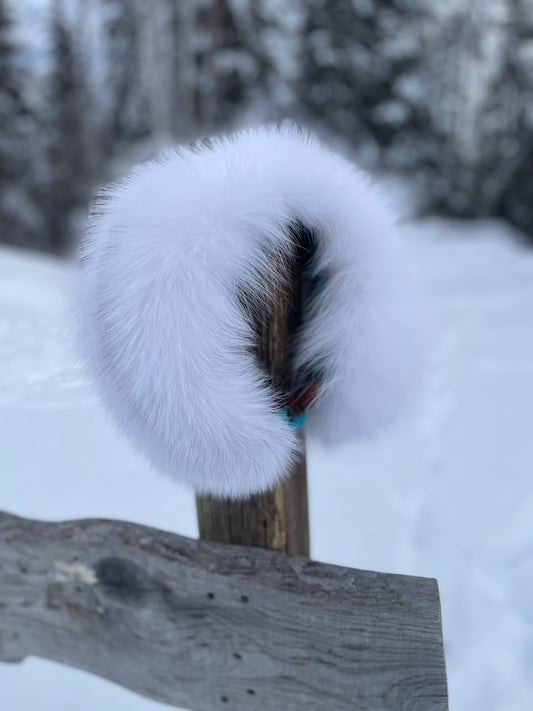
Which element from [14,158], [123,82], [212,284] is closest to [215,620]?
[212,284]

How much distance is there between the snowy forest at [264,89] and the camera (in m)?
6.00

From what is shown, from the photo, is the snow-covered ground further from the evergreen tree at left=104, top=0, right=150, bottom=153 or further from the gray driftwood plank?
the evergreen tree at left=104, top=0, right=150, bottom=153

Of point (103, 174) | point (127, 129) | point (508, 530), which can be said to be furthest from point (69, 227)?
point (508, 530)

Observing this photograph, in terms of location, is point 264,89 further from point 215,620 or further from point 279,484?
point 215,620

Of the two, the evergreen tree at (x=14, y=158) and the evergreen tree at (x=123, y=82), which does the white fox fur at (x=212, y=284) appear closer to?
the evergreen tree at (x=14, y=158)

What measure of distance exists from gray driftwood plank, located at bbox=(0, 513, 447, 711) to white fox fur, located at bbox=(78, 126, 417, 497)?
204mm

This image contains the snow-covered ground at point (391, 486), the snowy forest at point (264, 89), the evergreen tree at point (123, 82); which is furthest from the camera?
A: the evergreen tree at point (123, 82)

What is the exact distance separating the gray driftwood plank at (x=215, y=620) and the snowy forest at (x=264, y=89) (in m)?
5.43

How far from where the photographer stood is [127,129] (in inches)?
282

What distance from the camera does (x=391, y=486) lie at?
187 cm

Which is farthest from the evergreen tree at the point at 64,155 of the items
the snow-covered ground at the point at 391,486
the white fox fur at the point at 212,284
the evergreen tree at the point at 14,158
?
the white fox fur at the point at 212,284

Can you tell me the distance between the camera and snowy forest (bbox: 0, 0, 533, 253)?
5996 millimetres

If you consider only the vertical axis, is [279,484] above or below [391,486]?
below

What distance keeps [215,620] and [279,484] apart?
218 mm
